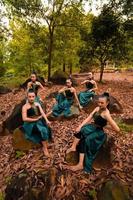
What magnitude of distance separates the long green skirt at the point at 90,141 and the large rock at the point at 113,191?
1115 millimetres

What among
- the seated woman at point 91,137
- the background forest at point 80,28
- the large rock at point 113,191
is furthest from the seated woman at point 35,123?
the background forest at point 80,28

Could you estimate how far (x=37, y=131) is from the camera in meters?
9.61

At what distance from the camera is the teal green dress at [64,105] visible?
12.3 m

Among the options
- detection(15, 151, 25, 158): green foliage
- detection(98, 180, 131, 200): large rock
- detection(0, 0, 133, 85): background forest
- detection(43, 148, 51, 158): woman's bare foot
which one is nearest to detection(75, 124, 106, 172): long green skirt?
detection(98, 180, 131, 200): large rock

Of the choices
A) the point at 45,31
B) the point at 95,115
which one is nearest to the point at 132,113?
the point at 95,115

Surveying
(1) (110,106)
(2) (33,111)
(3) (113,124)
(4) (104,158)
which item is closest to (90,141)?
(3) (113,124)

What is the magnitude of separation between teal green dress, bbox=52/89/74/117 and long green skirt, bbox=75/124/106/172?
3777 mm

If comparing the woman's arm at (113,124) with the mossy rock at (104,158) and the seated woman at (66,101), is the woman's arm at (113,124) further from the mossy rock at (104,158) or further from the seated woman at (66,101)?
the seated woman at (66,101)

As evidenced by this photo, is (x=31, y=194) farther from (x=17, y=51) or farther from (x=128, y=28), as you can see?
(x=17, y=51)

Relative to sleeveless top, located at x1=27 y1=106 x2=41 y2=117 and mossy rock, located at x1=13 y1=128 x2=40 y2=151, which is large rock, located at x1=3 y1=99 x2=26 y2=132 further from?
sleeveless top, located at x1=27 y1=106 x2=41 y2=117

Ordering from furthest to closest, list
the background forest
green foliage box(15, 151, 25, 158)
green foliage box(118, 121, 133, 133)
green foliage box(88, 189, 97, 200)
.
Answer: the background forest < green foliage box(118, 121, 133, 133) < green foliage box(15, 151, 25, 158) < green foliage box(88, 189, 97, 200)

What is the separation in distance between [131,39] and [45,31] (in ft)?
22.1

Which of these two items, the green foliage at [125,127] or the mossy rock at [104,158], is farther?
the green foliage at [125,127]

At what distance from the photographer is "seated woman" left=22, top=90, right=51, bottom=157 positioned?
30.9 feet
